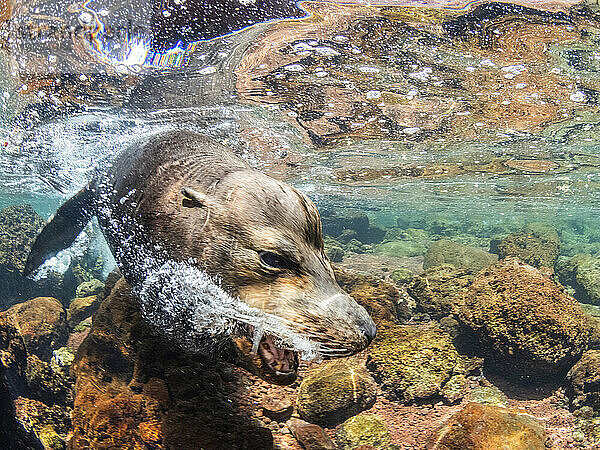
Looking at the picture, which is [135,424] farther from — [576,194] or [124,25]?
[576,194]

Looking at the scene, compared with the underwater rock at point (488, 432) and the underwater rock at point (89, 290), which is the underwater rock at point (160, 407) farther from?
the underwater rock at point (89, 290)

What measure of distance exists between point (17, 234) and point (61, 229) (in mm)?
6893

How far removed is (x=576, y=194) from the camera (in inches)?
1012

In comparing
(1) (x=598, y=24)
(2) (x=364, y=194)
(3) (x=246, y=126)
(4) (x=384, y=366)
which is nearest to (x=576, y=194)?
(2) (x=364, y=194)

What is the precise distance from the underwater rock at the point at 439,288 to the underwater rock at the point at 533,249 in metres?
7.74

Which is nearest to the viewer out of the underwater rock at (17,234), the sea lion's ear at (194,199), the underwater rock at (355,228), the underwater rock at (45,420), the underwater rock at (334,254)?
the sea lion's ear at (194,199)

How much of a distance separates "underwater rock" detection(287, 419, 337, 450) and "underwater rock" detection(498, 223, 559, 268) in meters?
14.4

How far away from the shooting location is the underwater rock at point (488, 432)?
12.0 ft

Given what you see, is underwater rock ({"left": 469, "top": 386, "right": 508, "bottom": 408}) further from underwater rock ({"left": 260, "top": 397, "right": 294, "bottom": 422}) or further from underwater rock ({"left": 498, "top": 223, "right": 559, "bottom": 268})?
underwater rock ({"left": 498, "top": 223, "right": 559, "bottom": 268})

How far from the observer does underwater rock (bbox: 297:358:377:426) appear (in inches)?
181

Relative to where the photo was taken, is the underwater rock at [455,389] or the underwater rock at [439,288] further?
the underwater rock at [439,288]

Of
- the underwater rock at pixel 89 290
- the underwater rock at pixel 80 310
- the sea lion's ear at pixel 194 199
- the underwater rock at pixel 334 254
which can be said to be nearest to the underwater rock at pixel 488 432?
the sea lion's ear at pixel 194 199

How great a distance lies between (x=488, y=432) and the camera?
371cm

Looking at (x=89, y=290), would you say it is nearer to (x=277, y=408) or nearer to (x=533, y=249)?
(x=277, y=408)
